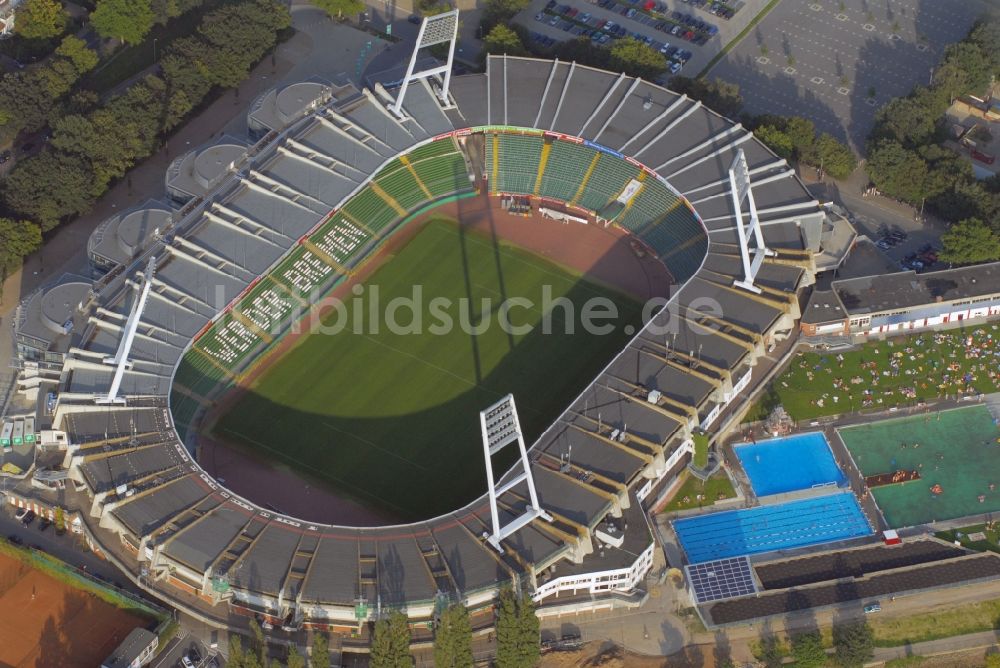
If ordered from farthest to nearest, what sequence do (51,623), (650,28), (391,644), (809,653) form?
(650,28)
(51,623)
(809,653)
(391,644)

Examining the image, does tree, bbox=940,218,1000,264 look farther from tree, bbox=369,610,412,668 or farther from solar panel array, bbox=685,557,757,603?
tree, bbox=369,610,412,668

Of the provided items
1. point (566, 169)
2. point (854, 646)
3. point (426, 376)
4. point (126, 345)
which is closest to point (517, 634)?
point (854, 646)

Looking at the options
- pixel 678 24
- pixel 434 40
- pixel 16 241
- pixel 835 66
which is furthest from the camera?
pixel 678 24

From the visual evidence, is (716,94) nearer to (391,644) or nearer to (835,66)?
(835,66)

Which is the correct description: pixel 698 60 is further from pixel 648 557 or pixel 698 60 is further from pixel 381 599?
pixel 381 599

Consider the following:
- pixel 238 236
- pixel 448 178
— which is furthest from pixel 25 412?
pixel 448 178

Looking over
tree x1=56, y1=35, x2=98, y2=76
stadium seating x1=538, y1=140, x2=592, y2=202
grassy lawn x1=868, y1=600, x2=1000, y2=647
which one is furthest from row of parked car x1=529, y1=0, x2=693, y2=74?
grassy lawn x1=868, y1=600, x2=1000, y2=647
